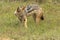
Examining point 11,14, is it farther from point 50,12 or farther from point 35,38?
point 35,38

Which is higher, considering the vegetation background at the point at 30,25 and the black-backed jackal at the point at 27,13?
the black-backed jackal at the point at 27,13

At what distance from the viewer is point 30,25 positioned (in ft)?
36.7

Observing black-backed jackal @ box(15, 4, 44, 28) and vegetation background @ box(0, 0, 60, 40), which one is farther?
black-backed jackal @ box(15, 4, 44, 28)

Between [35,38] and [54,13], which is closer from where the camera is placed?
[35,38]

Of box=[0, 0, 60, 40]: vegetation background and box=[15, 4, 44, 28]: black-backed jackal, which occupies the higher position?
box=[15, 4, 44, 28]: black-backed jackal

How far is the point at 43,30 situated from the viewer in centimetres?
1034

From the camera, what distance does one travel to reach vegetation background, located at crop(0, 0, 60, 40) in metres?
9.05

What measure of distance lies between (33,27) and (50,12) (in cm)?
426

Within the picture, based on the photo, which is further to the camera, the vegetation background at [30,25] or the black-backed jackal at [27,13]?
the black-backed jackal at [27,13]

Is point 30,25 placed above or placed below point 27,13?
below

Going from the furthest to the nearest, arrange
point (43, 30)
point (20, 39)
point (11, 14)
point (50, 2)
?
point (50, 2) → point (11, 14) → point (43, 30) → point (20, 39)

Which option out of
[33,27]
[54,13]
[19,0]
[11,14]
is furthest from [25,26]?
[19,0]

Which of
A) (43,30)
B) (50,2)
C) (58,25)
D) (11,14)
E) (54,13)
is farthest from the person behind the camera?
(50,2)

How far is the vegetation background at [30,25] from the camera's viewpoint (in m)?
9.05
